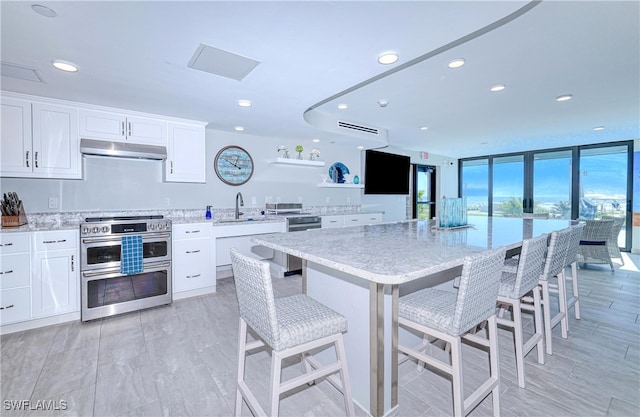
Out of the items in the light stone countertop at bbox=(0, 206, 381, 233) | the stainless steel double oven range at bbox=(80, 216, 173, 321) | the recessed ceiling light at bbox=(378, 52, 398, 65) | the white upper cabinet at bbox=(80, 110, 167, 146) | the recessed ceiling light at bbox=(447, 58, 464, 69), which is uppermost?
the recessed ceiling light at bbox=(447, 58, 464, 69)

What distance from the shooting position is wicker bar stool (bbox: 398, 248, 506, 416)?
4.28ft

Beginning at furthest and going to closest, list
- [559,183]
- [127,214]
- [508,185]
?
[508,185]
[559,183]
[127,214]

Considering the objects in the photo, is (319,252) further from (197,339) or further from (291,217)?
(291,217)

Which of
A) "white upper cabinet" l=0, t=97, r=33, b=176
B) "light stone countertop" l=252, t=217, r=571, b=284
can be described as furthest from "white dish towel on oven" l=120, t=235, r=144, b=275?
"light stone countertop" l=252, t=217, r=571, b=284

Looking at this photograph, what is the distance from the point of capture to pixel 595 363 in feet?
6.89

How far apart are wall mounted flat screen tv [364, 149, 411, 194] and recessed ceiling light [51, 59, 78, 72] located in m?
4.92

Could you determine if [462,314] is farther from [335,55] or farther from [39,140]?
[39,140]

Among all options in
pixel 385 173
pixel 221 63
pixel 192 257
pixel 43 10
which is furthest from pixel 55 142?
pixel 385 173

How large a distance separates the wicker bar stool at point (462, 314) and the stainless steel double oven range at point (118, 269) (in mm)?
2769

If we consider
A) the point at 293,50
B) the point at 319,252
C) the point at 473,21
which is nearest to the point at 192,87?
the point at 293,50

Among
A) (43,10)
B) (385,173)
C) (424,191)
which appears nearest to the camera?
(43,10)

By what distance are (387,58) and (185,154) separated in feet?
9.33

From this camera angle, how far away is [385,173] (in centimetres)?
652

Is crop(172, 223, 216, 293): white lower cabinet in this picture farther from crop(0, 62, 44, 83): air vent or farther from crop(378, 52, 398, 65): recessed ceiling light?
crop(378, 52, 398, 65): recessed ceiling light
